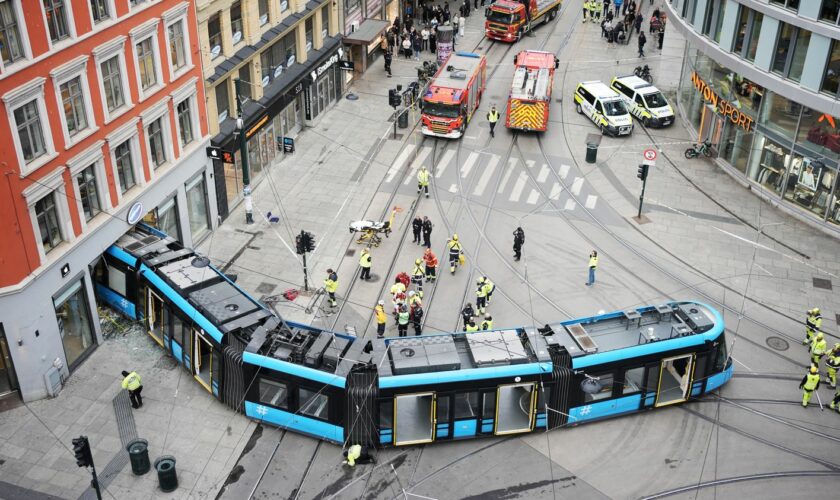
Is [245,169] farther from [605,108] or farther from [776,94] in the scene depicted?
[776,94]

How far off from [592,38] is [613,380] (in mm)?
43626

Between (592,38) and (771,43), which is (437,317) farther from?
(592,38)

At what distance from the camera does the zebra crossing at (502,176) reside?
140 feet

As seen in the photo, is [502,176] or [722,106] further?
[502,176]

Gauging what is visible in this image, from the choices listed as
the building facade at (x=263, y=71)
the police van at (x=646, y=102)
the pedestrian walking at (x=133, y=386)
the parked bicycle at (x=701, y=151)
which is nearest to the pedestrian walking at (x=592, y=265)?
the parked bicycle at (x=701, y=151)

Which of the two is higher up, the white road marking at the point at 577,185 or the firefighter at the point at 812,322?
the firefighter at the point at 812,322

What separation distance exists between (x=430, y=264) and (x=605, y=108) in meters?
19.5

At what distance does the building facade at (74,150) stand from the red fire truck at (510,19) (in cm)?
3280

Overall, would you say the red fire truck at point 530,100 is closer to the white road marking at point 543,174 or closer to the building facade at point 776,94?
the white road marking at point 543,174

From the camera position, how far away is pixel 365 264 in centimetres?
3481

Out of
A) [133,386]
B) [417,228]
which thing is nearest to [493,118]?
[417,228]

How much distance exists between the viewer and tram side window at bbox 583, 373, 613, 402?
88.0ft

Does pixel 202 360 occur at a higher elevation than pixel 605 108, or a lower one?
lower

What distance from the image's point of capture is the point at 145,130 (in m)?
32.2
